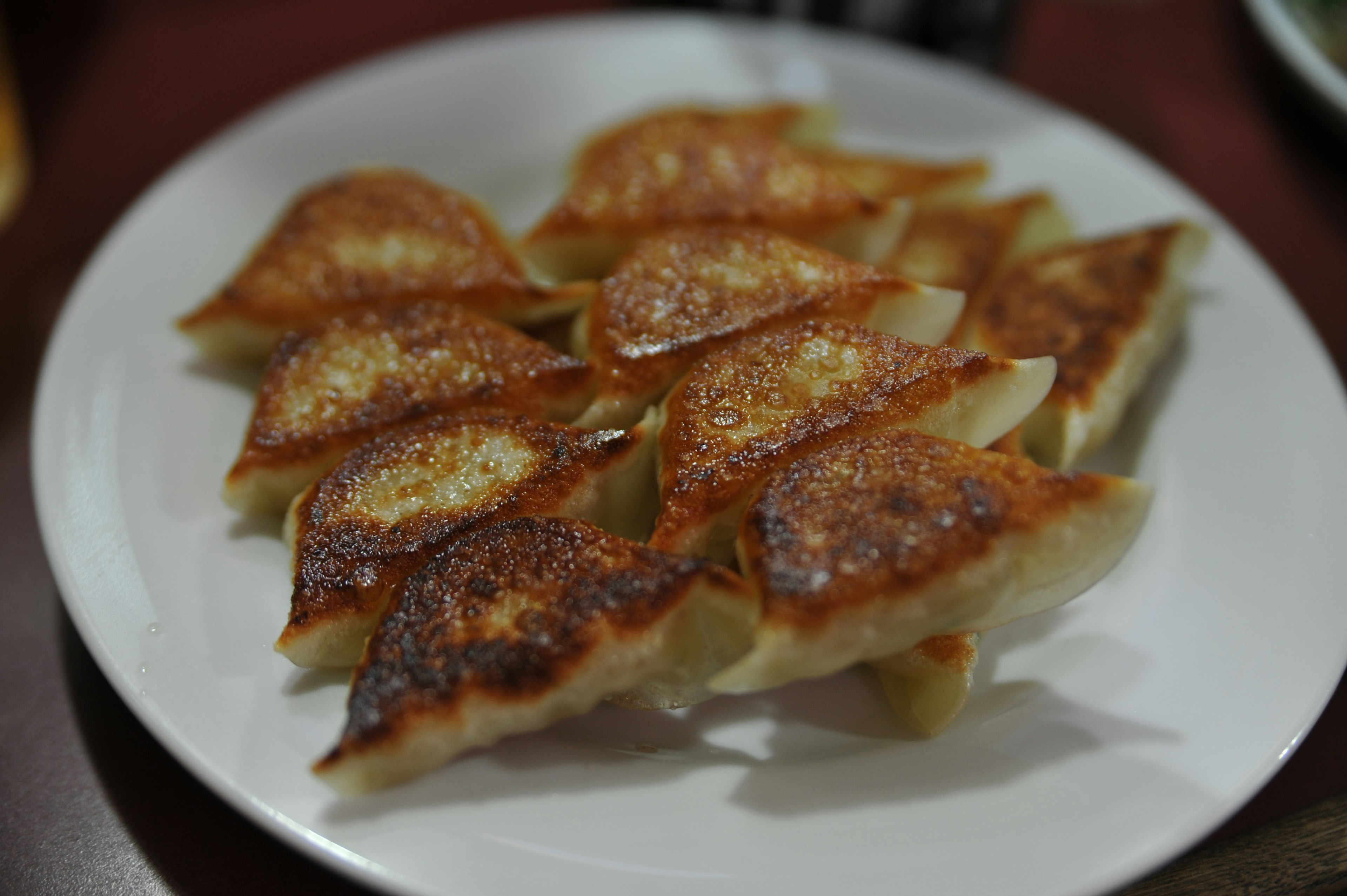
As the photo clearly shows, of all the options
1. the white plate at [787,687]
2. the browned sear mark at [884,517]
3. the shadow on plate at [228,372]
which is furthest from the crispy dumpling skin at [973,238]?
the shadow on plate at [228,372]

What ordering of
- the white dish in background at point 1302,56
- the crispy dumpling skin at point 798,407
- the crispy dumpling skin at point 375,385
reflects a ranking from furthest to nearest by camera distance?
the white dish in background at point 1302,56
the crispy dumpling skin at point 375,385
the crispy dumpling skin at point 798,407

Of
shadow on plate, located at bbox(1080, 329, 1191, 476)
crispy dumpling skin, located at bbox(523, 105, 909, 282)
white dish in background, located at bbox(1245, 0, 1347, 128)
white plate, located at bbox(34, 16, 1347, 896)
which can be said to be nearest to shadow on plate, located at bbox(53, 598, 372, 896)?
white plate, located at bbox(34, 16, 1347, 896)

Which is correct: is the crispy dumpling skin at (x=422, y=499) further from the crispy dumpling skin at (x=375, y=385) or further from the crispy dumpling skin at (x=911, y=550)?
the crispy dumpling skin at (x=911, y=550)

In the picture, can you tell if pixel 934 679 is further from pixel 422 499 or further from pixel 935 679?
pixel 422 499

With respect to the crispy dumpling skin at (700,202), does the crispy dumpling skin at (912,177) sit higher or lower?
higher

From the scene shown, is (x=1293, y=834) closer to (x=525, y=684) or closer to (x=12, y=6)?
(x=525, y=684)

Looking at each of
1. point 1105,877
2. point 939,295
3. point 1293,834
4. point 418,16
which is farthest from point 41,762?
point 418,16

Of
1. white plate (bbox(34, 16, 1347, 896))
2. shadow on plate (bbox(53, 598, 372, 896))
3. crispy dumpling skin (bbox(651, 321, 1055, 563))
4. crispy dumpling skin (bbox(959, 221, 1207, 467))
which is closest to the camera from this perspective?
white plate (bbox(34, 16, 1347, 896))

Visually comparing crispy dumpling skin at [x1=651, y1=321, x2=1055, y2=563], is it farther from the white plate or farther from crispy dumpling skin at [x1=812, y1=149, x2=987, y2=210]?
crispy dumpling skin at [x1=812, y1=149, x2=987, y2=210]

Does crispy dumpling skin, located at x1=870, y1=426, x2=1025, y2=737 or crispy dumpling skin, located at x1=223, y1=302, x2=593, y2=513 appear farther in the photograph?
crispy dumpling skin, located at x1=223, y1=302, x2=593, y2=513
